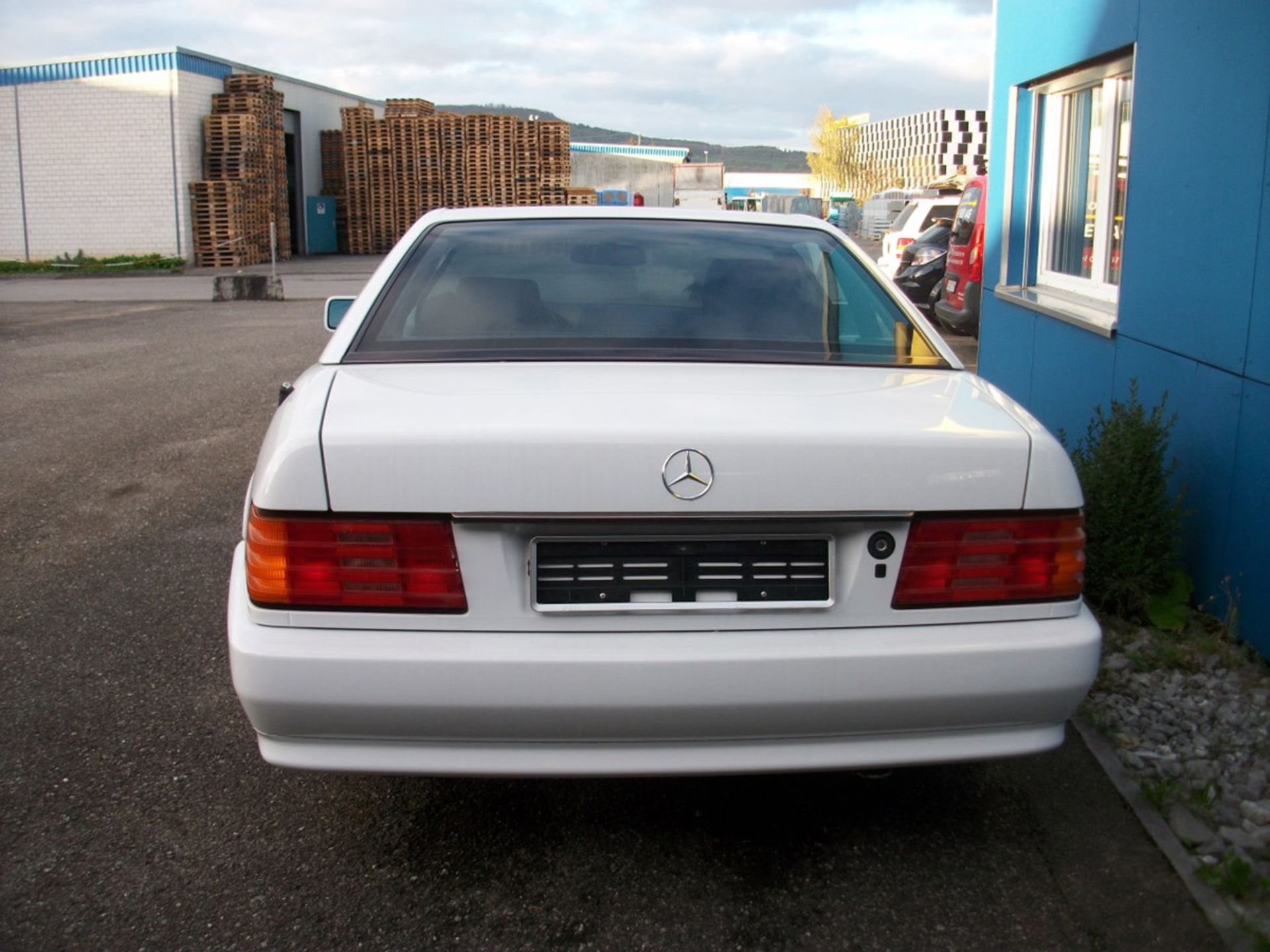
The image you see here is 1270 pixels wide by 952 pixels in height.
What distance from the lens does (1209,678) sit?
13.3ft

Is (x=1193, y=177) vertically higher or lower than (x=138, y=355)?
higher

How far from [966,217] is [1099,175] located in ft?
21.0

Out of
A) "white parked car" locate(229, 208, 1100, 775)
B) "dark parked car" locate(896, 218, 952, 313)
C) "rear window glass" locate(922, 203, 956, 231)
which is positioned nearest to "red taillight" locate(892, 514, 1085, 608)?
"white parked car" locate(229, 208, 1100, 775)

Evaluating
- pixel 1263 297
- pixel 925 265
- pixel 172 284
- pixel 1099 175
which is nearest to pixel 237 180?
pixel 172 284

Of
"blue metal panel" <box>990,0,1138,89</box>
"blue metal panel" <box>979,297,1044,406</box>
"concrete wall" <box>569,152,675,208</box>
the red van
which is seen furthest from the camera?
"concrete wall" <box>569,152,675,208</box>

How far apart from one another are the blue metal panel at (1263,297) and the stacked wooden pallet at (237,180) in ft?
89.1

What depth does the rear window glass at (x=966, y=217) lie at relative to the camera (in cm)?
1284

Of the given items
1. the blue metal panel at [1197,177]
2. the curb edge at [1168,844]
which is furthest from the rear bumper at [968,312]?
the curb edge at [1168,844]

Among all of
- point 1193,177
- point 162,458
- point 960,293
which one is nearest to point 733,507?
point 1193,177

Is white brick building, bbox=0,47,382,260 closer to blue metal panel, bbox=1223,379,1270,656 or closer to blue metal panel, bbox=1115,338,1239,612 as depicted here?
blue metal panel, bbox=1115,338,1239,612

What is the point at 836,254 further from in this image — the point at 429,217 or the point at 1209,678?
the point at 1209,678

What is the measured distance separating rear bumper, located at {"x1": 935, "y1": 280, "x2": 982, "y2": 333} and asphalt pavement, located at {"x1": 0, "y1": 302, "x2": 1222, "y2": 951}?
30.8 ft

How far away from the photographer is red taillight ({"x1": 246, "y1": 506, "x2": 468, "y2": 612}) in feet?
8.15

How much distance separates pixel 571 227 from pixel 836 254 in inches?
32.2
